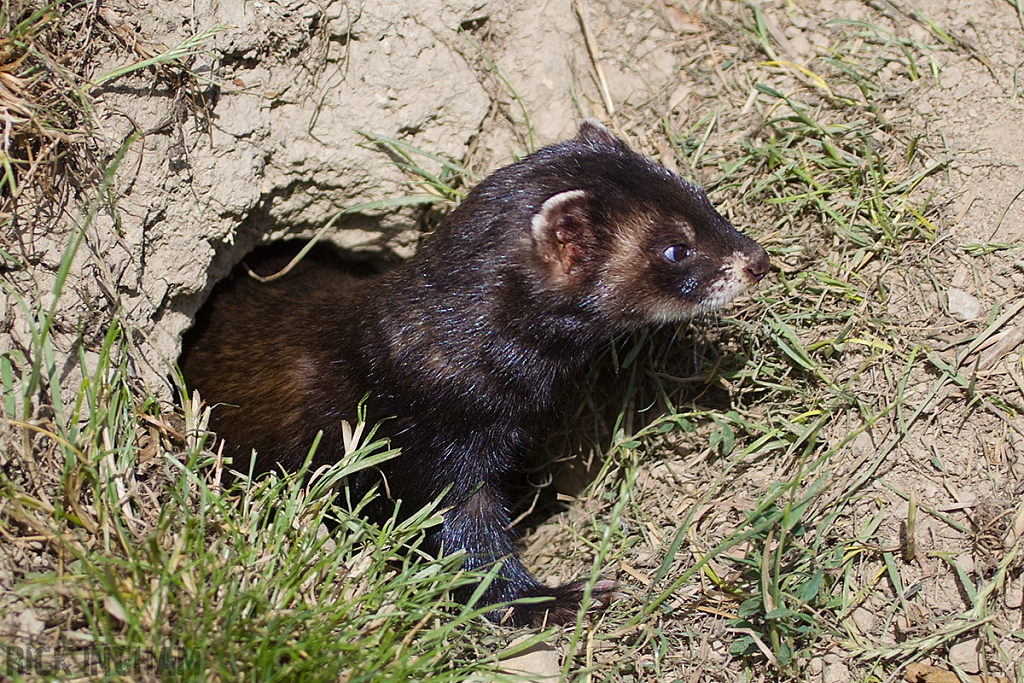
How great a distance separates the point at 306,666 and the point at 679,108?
422 centimetres

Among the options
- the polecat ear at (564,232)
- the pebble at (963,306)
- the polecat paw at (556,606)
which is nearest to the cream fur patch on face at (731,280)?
the polecat ear at (564,232)

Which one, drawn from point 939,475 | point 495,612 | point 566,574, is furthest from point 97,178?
point 939,475

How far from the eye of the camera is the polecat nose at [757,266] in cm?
418

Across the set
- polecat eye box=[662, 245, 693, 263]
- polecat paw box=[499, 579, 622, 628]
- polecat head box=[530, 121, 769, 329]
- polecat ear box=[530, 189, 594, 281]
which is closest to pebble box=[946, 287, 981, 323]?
polecat head box=[530, 121, 769, 329]

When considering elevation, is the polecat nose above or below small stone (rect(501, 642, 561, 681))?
above

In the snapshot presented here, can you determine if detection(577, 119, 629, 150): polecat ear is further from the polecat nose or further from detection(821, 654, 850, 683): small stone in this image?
detection(821, 654, 850, 683): small stone

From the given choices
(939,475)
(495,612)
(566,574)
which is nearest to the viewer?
(939,475)

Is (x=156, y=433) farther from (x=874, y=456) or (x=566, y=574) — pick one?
(x=874, y=456)

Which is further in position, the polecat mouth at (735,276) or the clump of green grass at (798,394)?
the polecat mouth at (735,276)

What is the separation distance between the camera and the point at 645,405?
5.28 m

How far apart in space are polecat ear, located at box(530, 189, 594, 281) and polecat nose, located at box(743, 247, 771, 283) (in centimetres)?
80

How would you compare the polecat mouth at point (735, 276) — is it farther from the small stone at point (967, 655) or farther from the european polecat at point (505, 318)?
the small stone at point (967, 655)

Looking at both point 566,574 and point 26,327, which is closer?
point 26,327

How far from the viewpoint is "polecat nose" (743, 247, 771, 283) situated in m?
4.18
